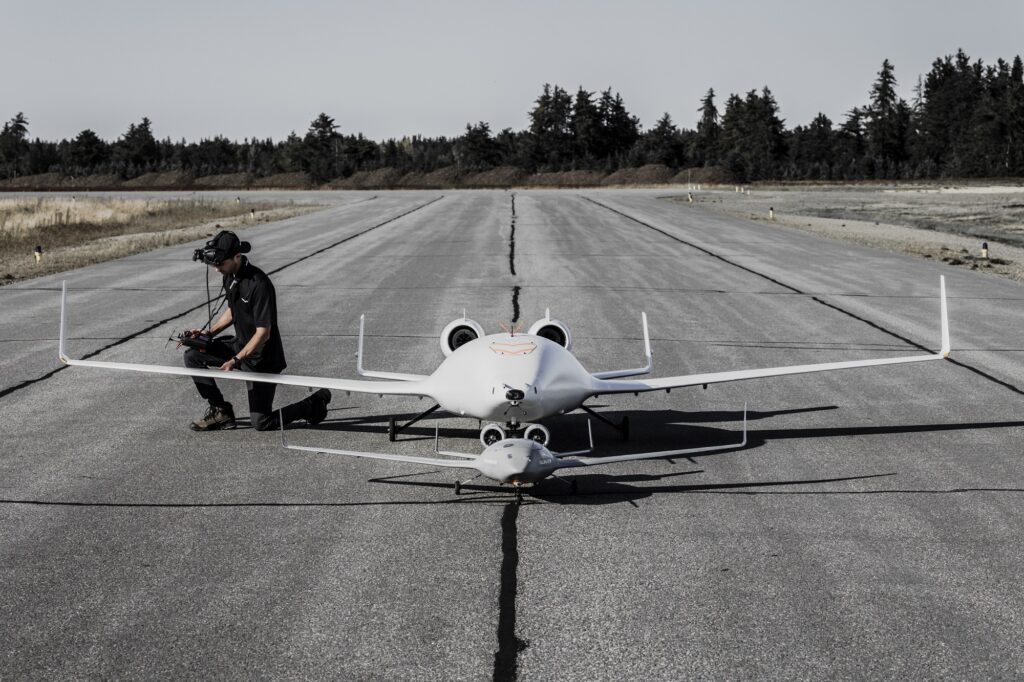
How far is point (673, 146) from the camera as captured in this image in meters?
164

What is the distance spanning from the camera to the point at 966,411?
Result: 44.4ft

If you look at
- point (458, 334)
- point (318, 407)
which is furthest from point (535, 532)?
point (318, 407)

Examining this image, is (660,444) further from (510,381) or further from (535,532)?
(535,532)

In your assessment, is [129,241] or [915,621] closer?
[915,621]

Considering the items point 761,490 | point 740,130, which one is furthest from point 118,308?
point 740,130

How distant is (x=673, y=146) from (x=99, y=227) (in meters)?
121

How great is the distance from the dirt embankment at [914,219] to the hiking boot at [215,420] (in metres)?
24.9

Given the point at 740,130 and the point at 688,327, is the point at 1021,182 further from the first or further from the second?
the point at 688,327

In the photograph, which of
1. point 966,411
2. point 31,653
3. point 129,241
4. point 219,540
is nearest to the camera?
point 31,653

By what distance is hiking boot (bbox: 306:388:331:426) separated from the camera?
1251 centimetres

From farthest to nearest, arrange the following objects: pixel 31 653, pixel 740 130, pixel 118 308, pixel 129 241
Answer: pixel 740 130
pixel 129 241
pixel 118 308
pixel 31 653

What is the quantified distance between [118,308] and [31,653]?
18558 mm

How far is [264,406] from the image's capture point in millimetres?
12281

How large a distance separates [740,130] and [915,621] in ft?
552
